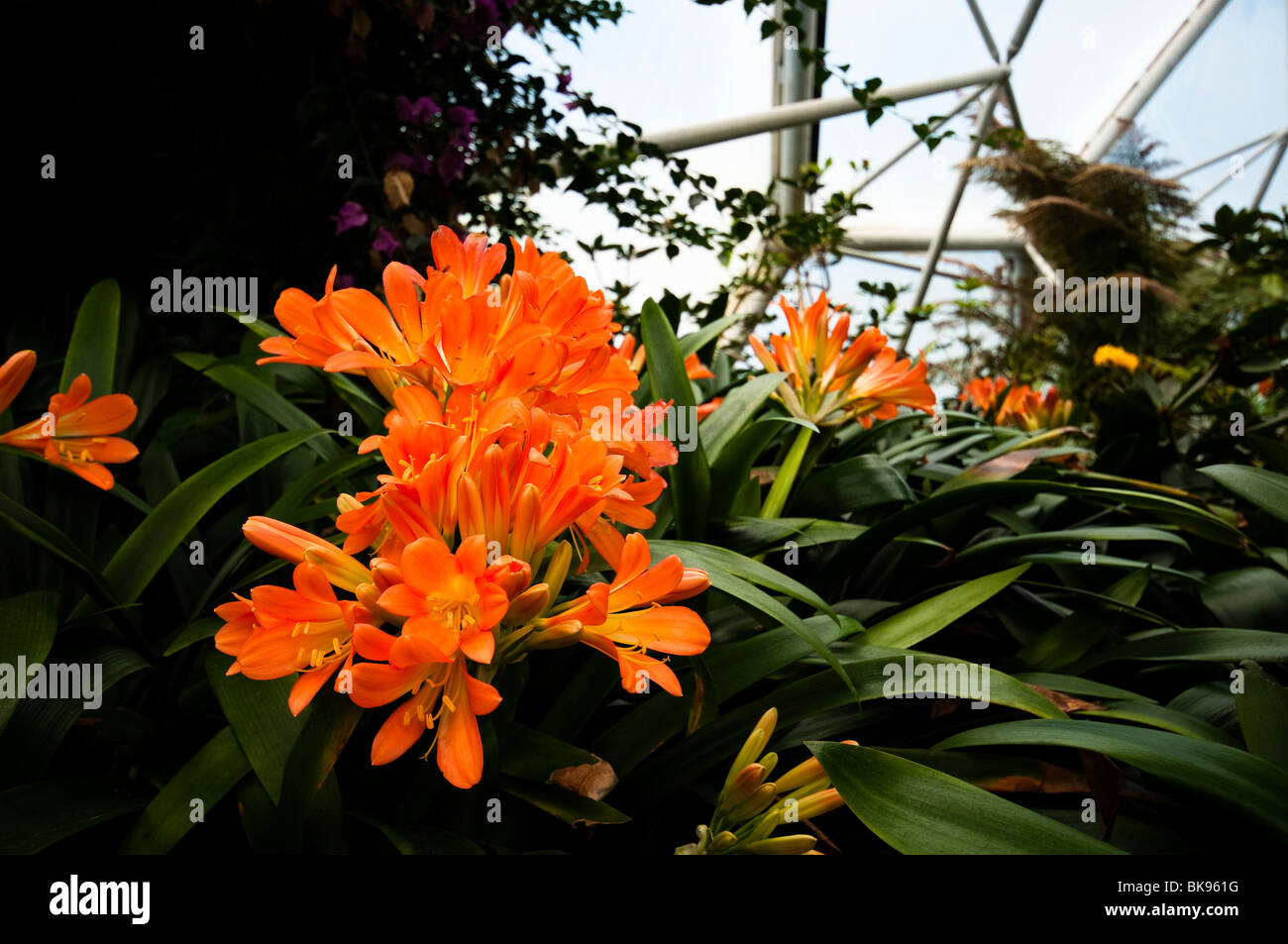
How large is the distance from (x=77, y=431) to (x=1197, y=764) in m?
1.01

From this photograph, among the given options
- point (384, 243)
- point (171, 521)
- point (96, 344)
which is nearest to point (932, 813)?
point (171, 521)

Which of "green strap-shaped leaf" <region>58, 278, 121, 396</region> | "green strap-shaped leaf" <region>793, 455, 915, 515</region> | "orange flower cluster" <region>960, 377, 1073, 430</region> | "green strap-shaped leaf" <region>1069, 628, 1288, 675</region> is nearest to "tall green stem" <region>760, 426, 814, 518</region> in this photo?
"green strap-shaped leaf" <region>793, 455, 915, 515</region>

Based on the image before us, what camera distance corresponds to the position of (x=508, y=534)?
490 mm

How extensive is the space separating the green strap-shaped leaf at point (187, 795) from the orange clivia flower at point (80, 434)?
1.07 ft

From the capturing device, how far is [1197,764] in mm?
530

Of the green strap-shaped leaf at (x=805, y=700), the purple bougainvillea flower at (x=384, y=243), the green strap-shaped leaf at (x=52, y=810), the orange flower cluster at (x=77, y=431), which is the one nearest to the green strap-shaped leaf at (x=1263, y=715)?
the green strap-shaped leaf at (x=805, y=700)

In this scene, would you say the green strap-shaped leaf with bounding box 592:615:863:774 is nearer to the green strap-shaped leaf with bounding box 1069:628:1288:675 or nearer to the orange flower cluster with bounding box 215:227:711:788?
the orange flower cluster with bounding box 215:227:711:788

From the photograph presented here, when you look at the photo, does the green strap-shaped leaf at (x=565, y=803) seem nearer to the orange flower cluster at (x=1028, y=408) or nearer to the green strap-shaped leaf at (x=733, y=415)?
the green strap-shaped leaf at (x=733, y=415)

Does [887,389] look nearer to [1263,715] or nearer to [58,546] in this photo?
[1263,715]

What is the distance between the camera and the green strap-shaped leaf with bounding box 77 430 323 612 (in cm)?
68

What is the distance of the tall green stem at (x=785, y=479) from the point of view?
933mm

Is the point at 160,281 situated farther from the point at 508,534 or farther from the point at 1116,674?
the point at 1116,674

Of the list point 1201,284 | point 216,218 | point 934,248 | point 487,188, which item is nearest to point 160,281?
point 216,218

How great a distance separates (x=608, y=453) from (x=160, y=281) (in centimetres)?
132
